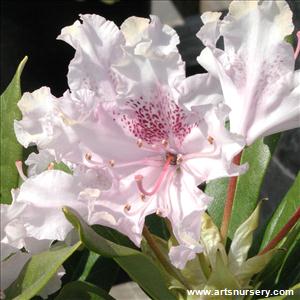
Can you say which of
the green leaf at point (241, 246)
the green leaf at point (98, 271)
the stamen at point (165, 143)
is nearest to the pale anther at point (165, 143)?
the stamen at point (165, 143)

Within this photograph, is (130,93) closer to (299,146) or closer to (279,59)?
(279,59)

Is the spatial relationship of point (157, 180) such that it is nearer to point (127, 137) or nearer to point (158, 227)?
point (127, 137)

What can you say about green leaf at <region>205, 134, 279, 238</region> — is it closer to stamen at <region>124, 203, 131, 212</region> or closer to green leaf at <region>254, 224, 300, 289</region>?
green leaf at <region>254, 224, 300, 289</region>

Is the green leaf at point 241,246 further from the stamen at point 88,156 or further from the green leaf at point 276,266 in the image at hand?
the stamen at point 88,156

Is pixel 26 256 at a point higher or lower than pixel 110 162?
lower

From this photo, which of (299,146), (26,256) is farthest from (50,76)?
(26,256)

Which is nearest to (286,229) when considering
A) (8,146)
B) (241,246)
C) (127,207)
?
(241,246)

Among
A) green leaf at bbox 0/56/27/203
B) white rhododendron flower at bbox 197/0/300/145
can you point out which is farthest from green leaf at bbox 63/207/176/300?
green leaf at bbox 0/56/27/203
